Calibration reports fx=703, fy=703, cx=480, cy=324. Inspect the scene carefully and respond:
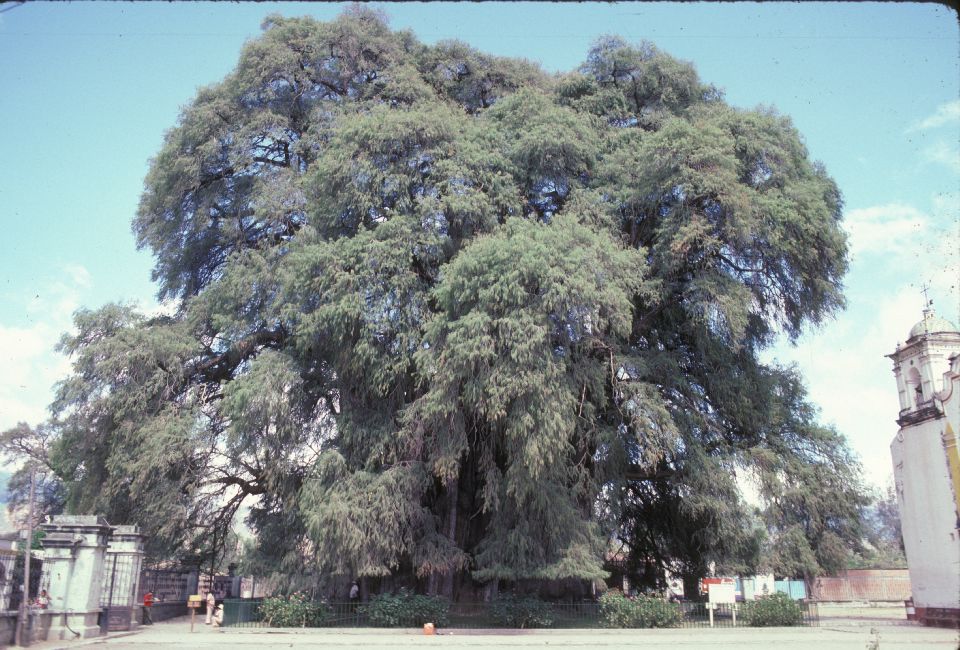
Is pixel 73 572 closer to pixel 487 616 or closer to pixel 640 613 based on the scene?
pixel 487 616

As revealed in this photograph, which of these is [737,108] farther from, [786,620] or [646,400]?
[786,620]

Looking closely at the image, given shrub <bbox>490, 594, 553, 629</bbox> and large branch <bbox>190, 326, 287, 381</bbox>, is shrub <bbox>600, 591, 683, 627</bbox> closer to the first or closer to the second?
shrub <bbox>490, 594, 553, 629</bbox>

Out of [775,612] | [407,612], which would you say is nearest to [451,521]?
[407,612]

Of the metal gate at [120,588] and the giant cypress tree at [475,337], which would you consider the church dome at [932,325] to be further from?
the metal gate at [120,588]

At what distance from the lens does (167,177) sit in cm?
2395

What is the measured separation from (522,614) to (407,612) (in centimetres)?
293

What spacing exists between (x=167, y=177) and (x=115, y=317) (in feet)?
17.6

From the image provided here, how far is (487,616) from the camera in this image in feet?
60.8

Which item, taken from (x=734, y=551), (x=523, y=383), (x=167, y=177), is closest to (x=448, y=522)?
(x=523, y=383)

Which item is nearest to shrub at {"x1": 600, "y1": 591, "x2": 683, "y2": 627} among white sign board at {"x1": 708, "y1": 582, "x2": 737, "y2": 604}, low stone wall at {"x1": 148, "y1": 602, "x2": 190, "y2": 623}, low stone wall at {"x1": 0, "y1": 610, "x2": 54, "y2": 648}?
white sign board at {"x1": 708, "y1": 582, "x2": 737, "y2": 604}

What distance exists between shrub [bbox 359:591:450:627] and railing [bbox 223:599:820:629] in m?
0.14

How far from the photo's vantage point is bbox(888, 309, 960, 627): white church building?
17656 mm

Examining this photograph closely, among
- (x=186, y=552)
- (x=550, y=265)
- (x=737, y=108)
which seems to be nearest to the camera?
(x=550, y=265)

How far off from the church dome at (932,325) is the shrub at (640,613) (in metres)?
10.3
